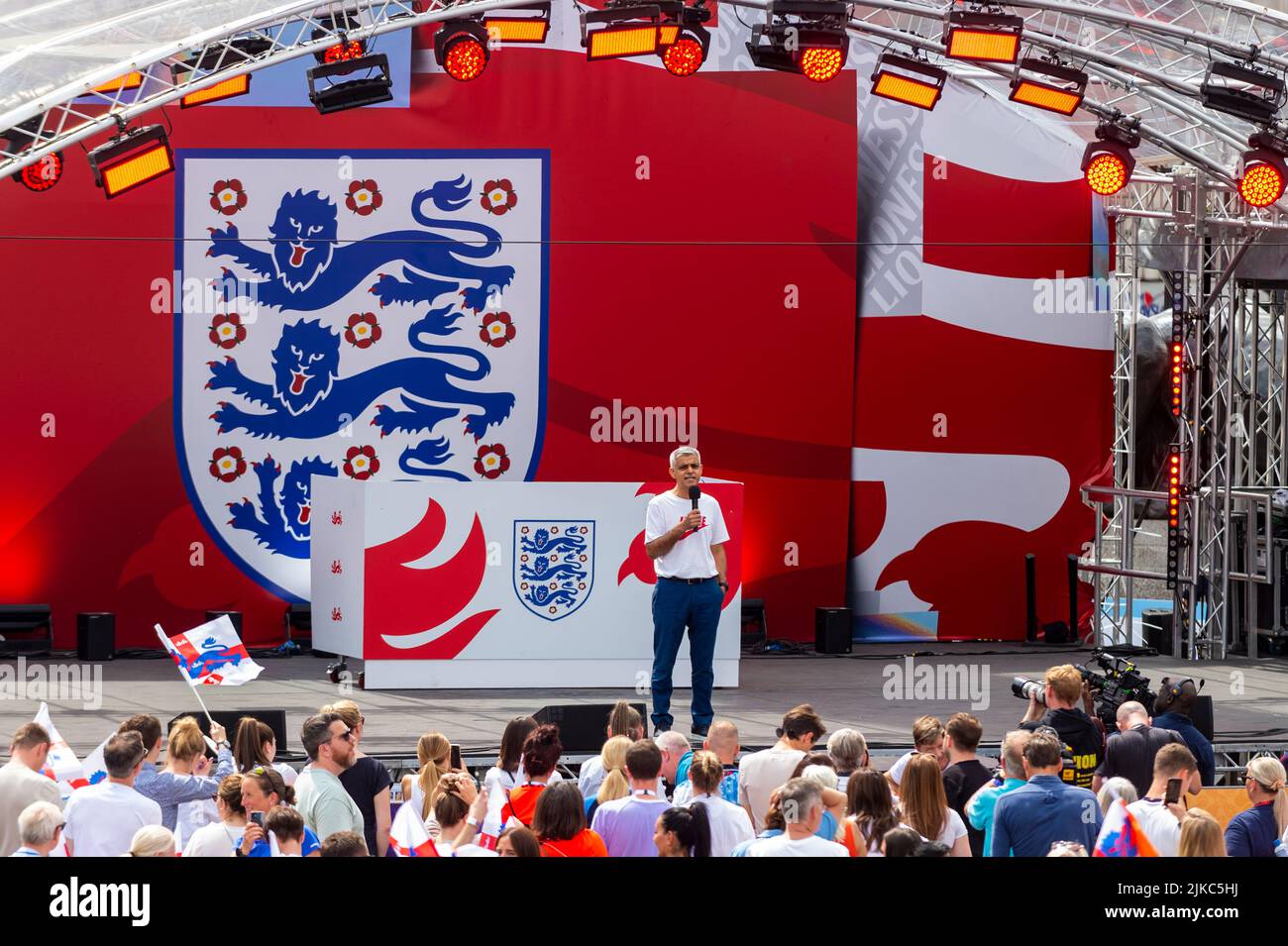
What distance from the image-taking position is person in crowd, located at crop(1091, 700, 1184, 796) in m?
5.98

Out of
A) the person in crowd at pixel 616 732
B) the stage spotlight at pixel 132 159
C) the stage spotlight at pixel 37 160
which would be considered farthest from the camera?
the stage spotlight at pixel 132 159

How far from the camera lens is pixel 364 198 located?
12852 mm

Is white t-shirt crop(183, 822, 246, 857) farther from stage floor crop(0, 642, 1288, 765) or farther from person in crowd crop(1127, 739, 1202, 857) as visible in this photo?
stage floor crop(0, 642, 1288, 765)

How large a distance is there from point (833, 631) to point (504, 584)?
11.6 feet

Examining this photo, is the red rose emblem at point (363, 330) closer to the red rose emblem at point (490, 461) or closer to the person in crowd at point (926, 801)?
the red rose emblem at point (490, 461)

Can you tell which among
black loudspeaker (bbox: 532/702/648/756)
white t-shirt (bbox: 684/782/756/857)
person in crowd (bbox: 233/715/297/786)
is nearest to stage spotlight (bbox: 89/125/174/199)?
black loudspeaker (bbox: 532/702/648/756)

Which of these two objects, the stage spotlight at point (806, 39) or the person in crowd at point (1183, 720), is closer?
the person in crowd at point (1183, 720)

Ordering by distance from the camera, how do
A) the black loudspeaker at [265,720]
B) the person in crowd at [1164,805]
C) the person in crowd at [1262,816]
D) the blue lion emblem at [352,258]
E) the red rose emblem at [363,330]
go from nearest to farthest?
the person in crowd at [1164,805]
the person in crowd at [1262,816]
the black loudspeaker at [265,720]
the blue lion emblem at [352,258]
the red rose emblem at [363,330]

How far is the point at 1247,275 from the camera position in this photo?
1236cm

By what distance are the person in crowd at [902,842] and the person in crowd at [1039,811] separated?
0.81 m

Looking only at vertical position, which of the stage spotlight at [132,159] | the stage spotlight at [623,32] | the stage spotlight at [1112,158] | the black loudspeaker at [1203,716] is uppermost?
the stage spotlight at [623,32]

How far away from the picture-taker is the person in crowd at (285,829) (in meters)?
4.26

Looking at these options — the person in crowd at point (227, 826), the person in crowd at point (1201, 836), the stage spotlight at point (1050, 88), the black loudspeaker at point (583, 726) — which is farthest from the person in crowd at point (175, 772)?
the stage spotlight at point (1050, 88)

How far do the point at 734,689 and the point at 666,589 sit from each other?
2.67 meters
